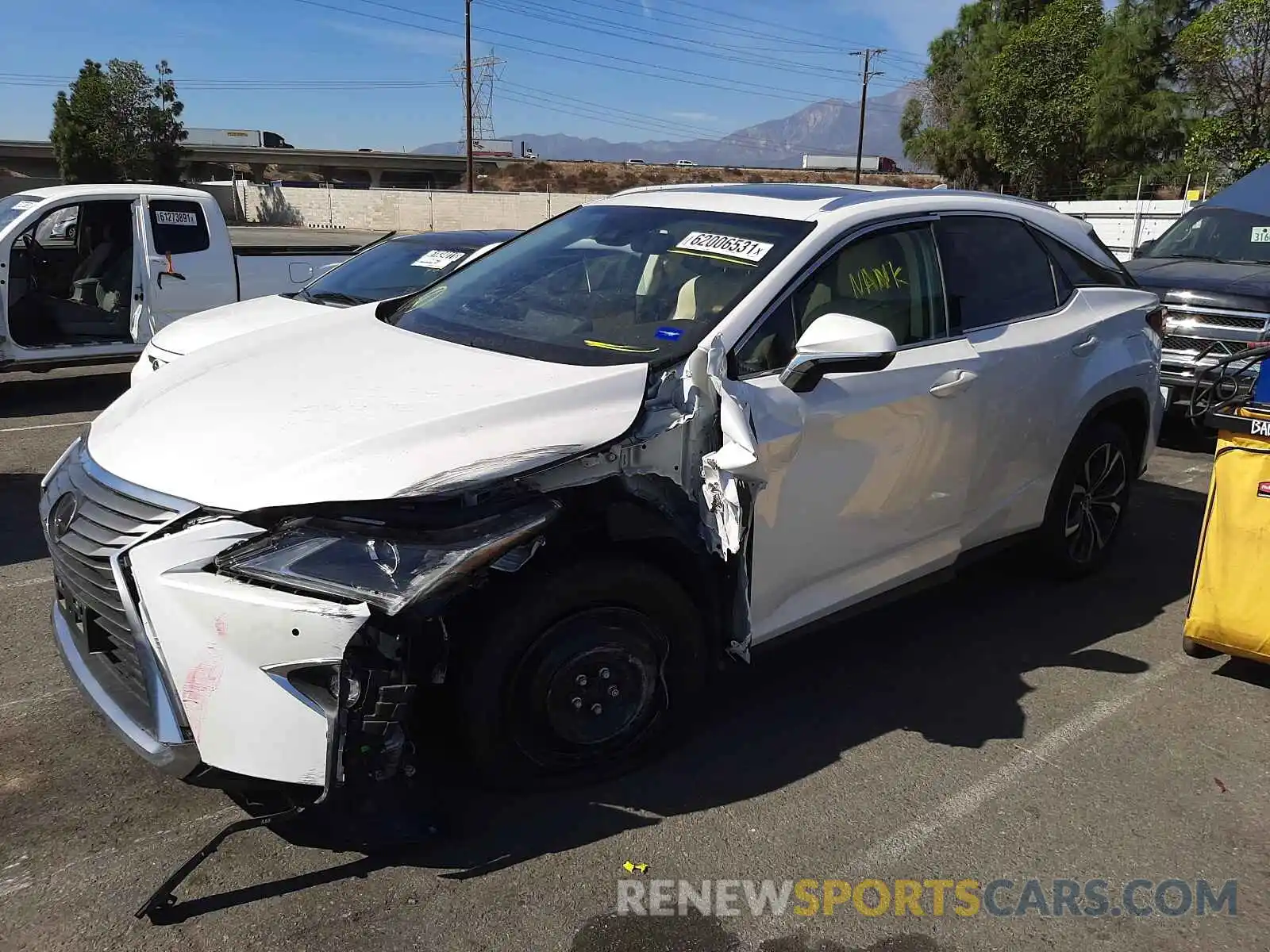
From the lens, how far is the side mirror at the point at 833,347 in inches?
122

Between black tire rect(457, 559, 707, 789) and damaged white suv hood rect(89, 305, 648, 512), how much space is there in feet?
1.37

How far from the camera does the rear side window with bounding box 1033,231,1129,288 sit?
15.6 ft

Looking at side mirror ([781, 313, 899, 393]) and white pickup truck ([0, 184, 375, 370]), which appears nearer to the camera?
side mirror ([781, 313, 899, 393])

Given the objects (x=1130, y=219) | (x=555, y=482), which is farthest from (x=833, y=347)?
(x=1130, y=219)

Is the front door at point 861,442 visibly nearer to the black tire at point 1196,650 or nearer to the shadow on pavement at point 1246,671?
the black tire at point 1196,650

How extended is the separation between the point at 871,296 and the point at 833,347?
0.80 meters

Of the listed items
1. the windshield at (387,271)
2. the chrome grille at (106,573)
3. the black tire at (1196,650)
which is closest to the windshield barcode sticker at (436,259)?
the windshield at (387,271)

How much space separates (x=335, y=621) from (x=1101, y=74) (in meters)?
43.3

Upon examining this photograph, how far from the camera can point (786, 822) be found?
124 inches

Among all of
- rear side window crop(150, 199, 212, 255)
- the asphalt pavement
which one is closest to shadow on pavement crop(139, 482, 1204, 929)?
the asphalt pavement

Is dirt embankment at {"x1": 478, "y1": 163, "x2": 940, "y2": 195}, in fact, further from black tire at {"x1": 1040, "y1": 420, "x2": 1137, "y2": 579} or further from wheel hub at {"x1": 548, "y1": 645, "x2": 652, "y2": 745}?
wheel hub at {"x1": 548, "y1": 645, "x2": 652, "y2": 745}

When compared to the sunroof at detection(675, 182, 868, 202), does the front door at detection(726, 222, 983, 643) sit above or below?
below

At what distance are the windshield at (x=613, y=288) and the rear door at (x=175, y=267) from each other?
6007mm

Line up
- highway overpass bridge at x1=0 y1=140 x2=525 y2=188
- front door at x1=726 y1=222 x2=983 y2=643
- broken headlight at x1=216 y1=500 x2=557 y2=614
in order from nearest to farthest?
1. broken headlight at x1=216 y1=500 x2=557 y2=614
2. front door at x1=726 y1=222 x2=983 y2=643
3. highway overpass bridge at x1=0 y1=140 x2=525 y2=188
